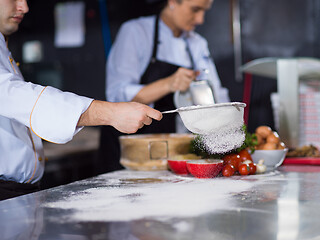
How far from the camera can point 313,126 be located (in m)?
2.42

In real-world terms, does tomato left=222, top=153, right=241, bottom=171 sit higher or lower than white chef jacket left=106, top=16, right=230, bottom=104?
lower

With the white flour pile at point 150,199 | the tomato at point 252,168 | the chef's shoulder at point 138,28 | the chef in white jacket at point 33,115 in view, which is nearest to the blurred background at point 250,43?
the chef's shoulder at point 138,28

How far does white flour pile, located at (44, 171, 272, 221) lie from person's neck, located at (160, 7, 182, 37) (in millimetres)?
1340

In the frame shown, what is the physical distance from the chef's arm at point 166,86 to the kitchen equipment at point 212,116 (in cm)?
69

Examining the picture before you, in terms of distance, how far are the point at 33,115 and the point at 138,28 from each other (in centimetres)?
138

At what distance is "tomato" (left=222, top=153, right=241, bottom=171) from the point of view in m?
1.62

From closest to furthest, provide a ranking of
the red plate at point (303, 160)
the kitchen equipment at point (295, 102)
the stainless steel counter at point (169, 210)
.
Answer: the stainless steel counter at point (169, 210) < the red plate at point (303, 160) < the kitchen equipment at point (295, 102)

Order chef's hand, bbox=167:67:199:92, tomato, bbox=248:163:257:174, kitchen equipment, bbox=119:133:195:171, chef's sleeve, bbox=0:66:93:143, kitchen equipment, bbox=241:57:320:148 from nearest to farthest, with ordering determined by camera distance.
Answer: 1. chef's sleeve, bbox=0:66:93:143
2. tomato, bbox=248:163:257:174
3. kitchen equipment, bbox=119:133:195:171
4. chef's hand, bbox=167:67:199:92
5. kitchen equipment, bbox=241:57:320:148

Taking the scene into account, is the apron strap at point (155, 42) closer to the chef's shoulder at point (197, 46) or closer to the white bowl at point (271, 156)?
the chef's shoulder at point (197, 46)

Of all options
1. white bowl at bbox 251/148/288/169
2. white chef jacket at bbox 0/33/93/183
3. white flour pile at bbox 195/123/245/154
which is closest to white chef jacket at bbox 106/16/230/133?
white bowl at bbox 251/148/288/169

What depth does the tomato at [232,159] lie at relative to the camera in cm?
162

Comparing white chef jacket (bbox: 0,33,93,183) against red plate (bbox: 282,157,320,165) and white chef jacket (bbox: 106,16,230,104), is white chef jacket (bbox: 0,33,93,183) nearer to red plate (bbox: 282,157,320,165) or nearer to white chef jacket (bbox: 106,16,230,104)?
white chef jacket (bbox: 106,16,230,104)

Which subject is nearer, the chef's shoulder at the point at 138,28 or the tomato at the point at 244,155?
the tomato at the point at 244,155

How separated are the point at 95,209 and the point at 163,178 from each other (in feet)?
1.71
